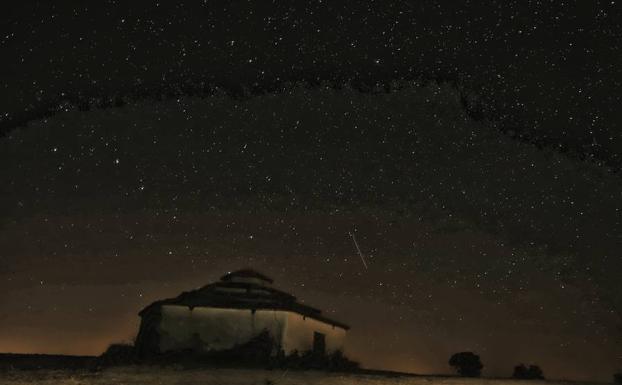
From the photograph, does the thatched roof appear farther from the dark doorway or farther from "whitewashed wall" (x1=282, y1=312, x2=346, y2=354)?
the dark doorway

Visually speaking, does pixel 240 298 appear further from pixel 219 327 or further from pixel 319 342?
pixel 319 342

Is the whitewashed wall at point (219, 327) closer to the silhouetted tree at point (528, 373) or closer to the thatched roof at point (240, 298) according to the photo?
the thatched roof at point (240, 298)

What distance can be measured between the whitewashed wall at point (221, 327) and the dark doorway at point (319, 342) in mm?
1749

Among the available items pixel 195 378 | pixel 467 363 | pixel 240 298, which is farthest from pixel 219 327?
pixel 195 378

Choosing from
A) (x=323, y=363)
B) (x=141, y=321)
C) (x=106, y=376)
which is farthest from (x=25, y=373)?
(x=141, y=321)

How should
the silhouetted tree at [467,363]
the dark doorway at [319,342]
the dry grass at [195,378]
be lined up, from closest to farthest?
the dry grass at [195,378] < the silhouetted tree at [467,363] < the dark doorway at [319,342]

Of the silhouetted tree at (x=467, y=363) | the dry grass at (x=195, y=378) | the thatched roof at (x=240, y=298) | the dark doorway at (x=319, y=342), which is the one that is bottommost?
the dry grass at (x=195, y=378)

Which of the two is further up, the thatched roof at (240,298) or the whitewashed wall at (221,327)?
the thatched roof at (240,298)

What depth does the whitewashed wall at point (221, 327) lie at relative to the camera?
95.8 ft

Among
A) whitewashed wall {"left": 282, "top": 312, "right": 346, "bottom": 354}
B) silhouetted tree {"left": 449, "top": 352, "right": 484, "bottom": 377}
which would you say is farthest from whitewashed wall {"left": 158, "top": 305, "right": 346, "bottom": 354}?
silhouetted tree {"left": 449, "top": 352, "right": 484, "bottom": 377}

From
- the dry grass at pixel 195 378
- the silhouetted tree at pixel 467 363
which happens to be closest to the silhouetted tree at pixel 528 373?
the silhouetted tree at pixel 467 363

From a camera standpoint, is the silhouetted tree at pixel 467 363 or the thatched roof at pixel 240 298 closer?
the thatched roof at pixel 240 298

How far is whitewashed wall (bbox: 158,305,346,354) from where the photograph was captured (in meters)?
29.2

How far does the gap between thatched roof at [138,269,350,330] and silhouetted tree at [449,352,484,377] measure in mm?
7144
